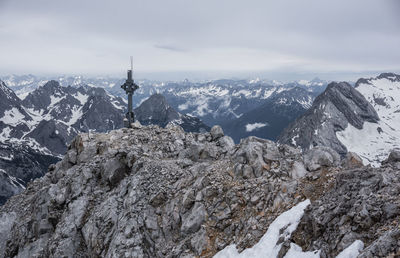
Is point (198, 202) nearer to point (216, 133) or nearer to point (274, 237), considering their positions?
point (274, 237)

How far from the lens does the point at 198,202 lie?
86.5 feet

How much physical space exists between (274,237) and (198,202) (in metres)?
8.41

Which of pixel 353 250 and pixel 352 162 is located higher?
pixel 352 162


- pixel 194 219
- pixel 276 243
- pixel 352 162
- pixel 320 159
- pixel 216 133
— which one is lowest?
pixel 194 219

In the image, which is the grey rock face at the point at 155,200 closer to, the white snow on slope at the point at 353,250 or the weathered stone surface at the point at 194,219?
the weathered stone surface at the point at 194,219

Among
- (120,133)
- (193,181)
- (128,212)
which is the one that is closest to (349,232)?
(193,181)

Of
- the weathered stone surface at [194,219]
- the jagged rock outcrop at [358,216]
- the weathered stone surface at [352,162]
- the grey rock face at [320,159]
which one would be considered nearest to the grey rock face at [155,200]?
the weathered stone surface at [194,219]

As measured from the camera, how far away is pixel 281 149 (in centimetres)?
3147

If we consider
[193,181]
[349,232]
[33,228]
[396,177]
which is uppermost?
[396,177]

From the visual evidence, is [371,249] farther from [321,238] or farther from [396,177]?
[396,177]

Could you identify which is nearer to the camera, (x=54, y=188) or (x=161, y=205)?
(x=161, y=205)

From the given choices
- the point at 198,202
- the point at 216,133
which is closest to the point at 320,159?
the point at 198,202

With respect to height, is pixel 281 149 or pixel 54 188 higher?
pixel 281 149

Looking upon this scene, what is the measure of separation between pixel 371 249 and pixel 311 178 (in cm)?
1035
